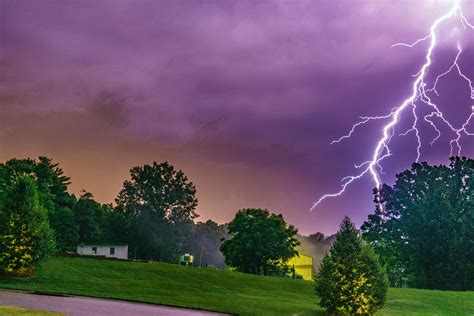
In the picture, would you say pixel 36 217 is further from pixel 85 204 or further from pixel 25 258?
pixel 85 204

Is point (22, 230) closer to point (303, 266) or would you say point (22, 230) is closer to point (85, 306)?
point (85, 306)

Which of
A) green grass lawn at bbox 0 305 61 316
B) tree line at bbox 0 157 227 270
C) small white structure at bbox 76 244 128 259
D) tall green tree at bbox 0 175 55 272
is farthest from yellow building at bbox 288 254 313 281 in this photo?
green grass lawn at bbox 0 305 61 316

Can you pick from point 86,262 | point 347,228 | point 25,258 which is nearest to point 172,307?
point 347,228

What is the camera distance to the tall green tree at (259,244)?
67.6 m

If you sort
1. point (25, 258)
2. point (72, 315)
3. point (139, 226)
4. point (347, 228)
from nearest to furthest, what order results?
1. point (72, 315)
2. point (347, 228)
3. point (25, 258)
4. point (139, 226)

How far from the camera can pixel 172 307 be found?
2739 centimetres

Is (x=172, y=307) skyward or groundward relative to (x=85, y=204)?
groundward

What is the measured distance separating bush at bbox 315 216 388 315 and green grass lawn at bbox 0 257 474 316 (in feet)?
6.98

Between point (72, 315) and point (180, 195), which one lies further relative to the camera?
point (180, 195)

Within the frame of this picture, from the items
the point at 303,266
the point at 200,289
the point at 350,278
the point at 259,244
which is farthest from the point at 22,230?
the point at 303,266

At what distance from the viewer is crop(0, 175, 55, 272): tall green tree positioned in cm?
3444

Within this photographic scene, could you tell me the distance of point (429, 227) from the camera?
60062mm

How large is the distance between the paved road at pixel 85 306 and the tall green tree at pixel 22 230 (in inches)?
258

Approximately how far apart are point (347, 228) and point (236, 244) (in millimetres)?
41910
